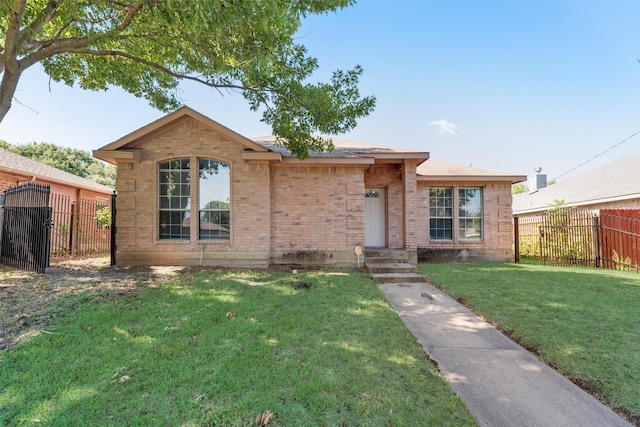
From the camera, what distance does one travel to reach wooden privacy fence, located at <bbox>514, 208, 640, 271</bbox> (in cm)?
856

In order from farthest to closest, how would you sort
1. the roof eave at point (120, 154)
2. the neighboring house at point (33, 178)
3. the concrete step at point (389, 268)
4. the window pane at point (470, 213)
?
the neighboring house at point (33, 178) < the window pane at point (470, 213) < the roof eave at point (120, 154) < the concrete step at point (389, 268)

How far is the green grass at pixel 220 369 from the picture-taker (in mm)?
2150

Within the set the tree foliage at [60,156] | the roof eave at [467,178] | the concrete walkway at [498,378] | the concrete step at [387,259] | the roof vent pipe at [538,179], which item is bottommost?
the concrete walkway at [498,378]

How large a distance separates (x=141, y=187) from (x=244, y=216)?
10.5ft

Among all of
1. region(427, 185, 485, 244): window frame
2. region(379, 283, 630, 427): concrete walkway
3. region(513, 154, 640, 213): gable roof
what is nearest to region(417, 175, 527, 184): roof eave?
region(427, 185, 485, 244): window frame

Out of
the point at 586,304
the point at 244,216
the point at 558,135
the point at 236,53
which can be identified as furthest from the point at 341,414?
the point at 558,135

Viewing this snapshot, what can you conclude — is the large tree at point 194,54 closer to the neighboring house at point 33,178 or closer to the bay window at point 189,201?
the bay window at point 189,201

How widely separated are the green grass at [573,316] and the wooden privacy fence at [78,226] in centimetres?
1304

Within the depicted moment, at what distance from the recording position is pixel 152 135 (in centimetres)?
802

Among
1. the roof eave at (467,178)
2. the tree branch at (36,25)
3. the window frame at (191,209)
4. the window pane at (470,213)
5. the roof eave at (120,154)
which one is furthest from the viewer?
the window pane at (470,213)

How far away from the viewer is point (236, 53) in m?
6.66

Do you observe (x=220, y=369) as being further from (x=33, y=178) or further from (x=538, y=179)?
(x=538, y=179)

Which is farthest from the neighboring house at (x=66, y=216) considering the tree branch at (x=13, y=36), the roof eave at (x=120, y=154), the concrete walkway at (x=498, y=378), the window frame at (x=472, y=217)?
the window frame at (x=472, y=217)

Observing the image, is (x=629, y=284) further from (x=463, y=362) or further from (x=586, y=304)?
(x=463, y=362)
